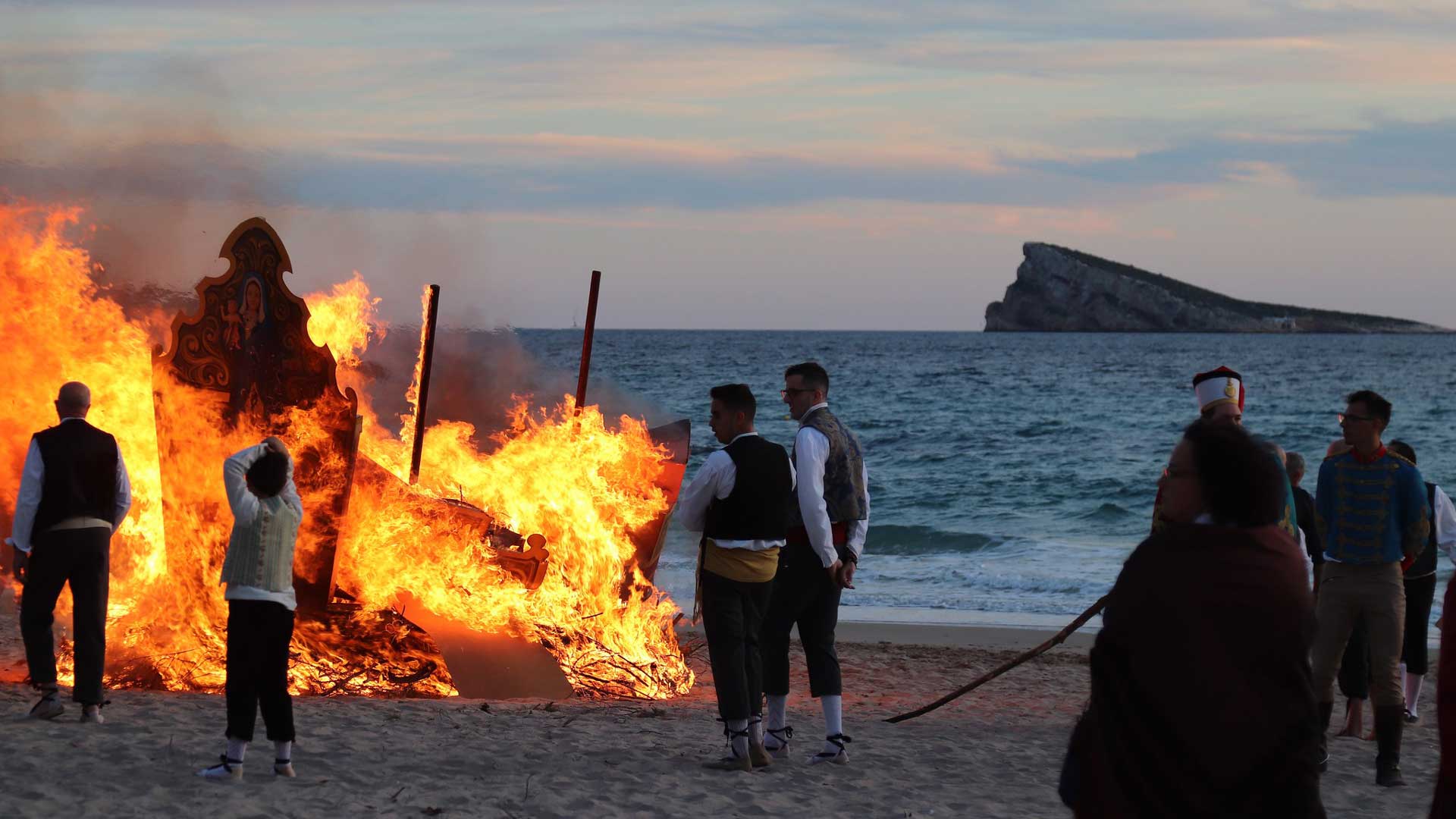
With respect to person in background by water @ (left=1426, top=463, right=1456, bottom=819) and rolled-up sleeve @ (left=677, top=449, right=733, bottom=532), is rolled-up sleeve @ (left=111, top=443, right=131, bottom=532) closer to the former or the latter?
rolled-up sleeve @ (left=677, top=449, right=733, bottom=532)

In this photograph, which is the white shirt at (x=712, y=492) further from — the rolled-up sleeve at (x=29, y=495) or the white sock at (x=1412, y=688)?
the white sock at (x=1412, y=688)

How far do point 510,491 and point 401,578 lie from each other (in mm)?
1050

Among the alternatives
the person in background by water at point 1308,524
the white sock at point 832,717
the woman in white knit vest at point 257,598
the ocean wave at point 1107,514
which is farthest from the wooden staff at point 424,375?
the ocean wave at point 1107,514

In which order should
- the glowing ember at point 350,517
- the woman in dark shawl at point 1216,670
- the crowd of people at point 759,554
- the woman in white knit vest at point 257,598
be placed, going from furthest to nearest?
the glowing ember at point 350,517 → the crowd of people at point 759,554 → the woman in white knit vest at point 257,598 → the woman in dark shawl at point 1216,670

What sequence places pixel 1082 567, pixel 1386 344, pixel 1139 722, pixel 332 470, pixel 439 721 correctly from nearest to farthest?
1. pixel 1139 722
2. pixel 439 721
3. pixel 332 470
4. pixel 1082 567
5. pixel 1386 344

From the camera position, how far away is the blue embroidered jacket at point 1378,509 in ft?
22.7

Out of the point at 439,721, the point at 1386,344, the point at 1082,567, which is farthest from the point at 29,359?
the point at 1386,344

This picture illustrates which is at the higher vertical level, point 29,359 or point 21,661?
point 29,359

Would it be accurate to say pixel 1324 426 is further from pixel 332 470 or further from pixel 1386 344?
pixel 1386 344

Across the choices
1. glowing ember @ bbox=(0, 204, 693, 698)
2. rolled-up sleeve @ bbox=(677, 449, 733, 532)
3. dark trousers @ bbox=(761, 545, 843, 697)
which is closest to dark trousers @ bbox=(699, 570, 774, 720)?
dark trousers @ bbox=(761, 545, 843, 697)

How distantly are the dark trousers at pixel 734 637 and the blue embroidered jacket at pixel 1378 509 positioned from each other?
2853 mm

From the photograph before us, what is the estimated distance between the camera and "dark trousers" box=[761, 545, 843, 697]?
7.02m

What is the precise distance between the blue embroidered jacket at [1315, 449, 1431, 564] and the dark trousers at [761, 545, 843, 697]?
2498 millimetres

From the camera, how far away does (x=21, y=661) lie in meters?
8.91
